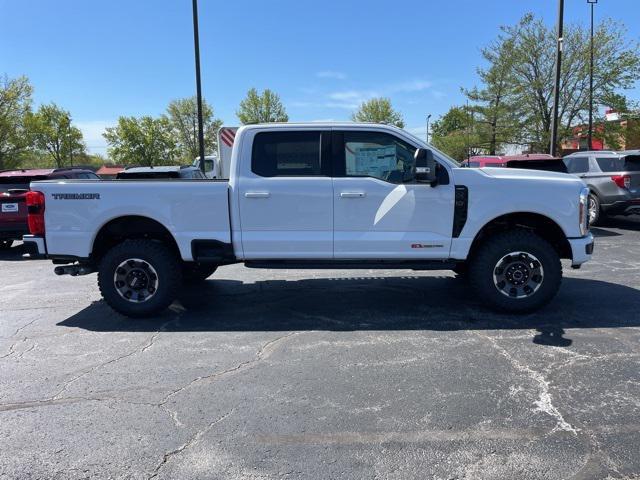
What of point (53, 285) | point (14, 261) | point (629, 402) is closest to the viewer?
point (629, 402)

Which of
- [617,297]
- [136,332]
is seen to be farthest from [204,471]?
[617,297]

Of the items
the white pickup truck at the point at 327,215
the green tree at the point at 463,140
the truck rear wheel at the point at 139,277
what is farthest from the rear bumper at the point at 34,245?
the green tree at the point at 463,140

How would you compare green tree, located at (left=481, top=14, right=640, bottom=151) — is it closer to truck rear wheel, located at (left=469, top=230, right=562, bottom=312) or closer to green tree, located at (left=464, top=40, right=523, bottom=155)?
green tree, located at (left=464, top=40, right=523, bottom=155)

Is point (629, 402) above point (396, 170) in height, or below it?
below

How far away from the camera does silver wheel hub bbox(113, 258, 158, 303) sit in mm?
5395

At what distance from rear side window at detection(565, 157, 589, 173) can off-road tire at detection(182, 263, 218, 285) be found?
9855 mm

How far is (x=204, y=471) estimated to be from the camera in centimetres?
276

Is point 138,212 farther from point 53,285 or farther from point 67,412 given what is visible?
point 53,285

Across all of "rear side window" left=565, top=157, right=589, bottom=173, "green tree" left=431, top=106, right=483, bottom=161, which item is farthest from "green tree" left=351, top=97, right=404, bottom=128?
"rear side window" left=565, top=157, right=589, bottom=173

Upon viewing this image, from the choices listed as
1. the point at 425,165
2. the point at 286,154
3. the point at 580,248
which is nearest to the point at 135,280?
the point at 286,154

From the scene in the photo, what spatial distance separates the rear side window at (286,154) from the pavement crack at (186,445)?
2.80m

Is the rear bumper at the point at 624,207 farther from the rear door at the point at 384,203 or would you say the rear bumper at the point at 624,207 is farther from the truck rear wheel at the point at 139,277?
the truck rear wheel at the point at 139,277

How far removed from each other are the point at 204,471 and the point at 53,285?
5801mm

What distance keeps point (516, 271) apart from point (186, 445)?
387 cm
